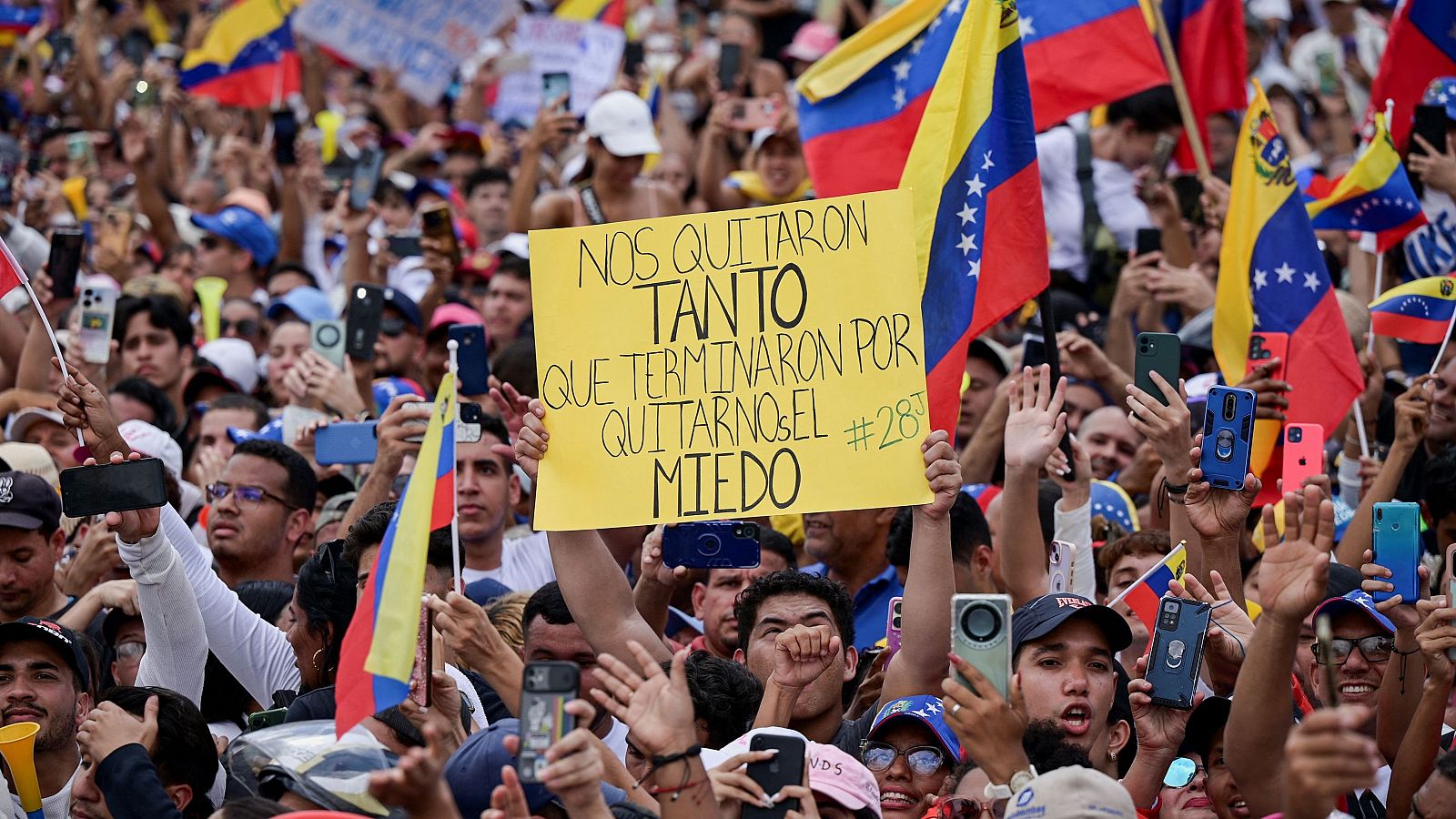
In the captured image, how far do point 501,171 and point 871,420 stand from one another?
7.87 metres

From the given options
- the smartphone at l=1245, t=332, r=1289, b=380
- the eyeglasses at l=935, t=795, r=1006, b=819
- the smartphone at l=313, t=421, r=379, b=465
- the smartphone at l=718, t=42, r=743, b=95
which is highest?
the smartphone at l=718, t=42, r=743, b=95

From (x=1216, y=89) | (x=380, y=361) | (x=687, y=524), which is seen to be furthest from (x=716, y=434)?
(x=1216, y=89)

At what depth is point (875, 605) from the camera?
7004 millimetres

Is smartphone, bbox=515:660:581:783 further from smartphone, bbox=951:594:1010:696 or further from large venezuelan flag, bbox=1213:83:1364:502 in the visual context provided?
large venezuelan flag, bbox=1213:83:1364:502

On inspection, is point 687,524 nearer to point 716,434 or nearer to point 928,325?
point 716,434

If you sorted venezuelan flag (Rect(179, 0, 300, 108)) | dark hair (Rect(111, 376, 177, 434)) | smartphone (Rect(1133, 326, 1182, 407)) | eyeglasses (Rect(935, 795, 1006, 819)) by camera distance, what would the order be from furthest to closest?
venezuelan flag (Rect(179, 0, 300, 108)), dark hair (Rect(111, 376, 177, 434)), smartphone (Rect(1133, 326, 1182, 407)), eyeglasses (Rect(935, 795, 1006, 819))

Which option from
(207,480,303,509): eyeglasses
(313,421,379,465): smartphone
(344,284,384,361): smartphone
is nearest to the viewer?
(207,480,303,509): eyeglasses

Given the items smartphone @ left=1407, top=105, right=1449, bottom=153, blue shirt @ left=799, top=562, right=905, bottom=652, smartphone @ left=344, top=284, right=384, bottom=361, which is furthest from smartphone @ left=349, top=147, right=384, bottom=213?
smartphone @ left=1407, top=105, right=1449, bottom=153

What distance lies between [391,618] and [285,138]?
29.2 ft

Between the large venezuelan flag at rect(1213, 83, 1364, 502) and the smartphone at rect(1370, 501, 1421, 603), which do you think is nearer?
the smartphone at rect(1370, 501, 1421, 603)

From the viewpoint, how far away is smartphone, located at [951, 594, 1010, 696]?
163 inches

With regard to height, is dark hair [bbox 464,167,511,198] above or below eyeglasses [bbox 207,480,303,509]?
above

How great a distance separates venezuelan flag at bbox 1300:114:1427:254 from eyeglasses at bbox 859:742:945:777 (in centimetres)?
401

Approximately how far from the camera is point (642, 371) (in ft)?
18.4
